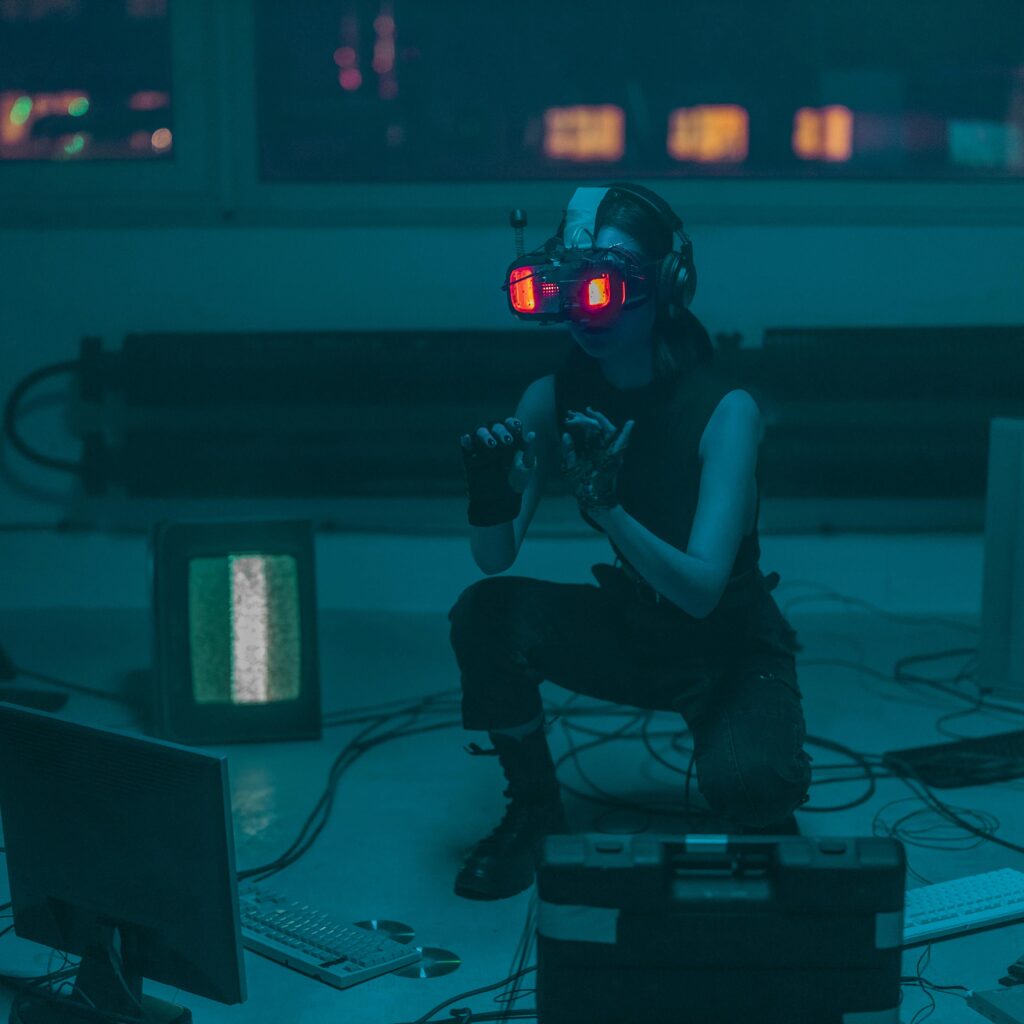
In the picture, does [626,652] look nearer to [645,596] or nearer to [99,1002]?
[645,596]

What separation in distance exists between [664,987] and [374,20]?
3032 mm

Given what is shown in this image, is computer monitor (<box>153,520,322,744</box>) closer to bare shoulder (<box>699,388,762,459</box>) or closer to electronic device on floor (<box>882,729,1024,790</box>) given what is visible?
bare shoulder (<box>699,388,762,459</box>)

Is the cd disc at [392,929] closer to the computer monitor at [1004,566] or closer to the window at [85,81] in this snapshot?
the computer monitor at [1004,566]

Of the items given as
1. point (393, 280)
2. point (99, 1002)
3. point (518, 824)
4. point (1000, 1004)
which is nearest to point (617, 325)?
point (518, 824)

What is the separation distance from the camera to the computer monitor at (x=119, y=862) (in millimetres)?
1434

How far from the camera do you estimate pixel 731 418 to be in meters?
2.13

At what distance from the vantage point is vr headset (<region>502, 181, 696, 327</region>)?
199cm

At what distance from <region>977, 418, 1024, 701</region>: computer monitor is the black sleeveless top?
0.57 metres

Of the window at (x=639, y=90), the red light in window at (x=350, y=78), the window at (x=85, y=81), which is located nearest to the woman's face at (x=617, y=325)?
the window at (x=639, y=90)

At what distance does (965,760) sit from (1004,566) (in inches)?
14.9

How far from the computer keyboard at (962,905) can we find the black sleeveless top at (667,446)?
54 centimetres

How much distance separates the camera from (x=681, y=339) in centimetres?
222

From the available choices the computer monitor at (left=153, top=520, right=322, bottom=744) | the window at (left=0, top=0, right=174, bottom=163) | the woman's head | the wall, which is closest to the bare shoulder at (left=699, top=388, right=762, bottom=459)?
the woman's head

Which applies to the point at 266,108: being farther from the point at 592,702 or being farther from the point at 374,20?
the point at 592,702
